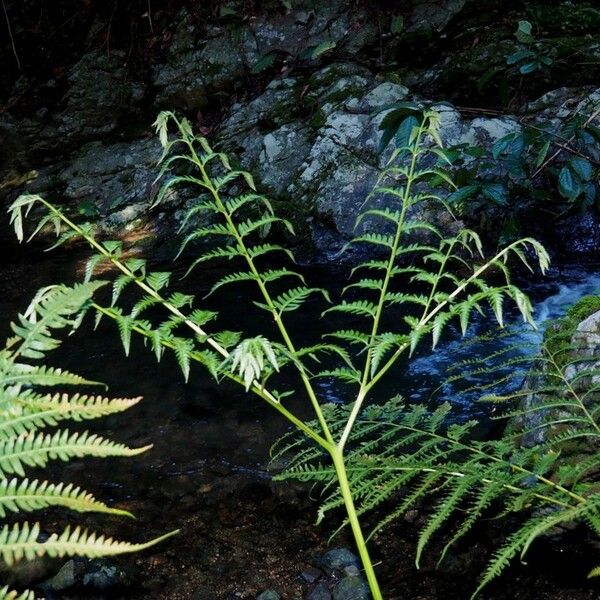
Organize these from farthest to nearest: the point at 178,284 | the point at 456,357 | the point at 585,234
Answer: the point at 178,284, the point at 585,234, the point at 456,357

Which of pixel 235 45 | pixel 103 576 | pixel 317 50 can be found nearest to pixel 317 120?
pixel 317 50

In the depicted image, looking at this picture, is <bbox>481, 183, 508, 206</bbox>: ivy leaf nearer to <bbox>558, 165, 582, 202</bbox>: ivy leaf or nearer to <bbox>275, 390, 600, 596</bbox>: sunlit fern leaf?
<bbox>558, 165, 582, 202</bbox>: ivy leaf

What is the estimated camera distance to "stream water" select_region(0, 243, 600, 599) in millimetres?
2795

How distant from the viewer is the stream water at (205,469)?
2.79 metres

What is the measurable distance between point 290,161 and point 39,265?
3.04 meters

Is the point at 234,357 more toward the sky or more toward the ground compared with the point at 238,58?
more toward the ground

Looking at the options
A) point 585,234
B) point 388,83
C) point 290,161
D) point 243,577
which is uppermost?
point 388,83

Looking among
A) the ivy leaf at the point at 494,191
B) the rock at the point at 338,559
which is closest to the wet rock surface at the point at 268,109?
the ivy leaf at the point at 494,191

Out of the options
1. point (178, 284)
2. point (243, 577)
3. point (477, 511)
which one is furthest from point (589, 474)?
point (178, 284)

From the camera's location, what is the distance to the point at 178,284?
20.2 feet

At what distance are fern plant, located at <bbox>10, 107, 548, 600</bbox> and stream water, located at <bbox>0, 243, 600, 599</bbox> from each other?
290 mm

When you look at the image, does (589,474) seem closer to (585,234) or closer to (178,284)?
(585,234)

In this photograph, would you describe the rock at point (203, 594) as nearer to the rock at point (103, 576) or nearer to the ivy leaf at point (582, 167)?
the rock at point (103, 576)

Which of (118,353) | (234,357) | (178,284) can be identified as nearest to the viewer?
(234,357)
